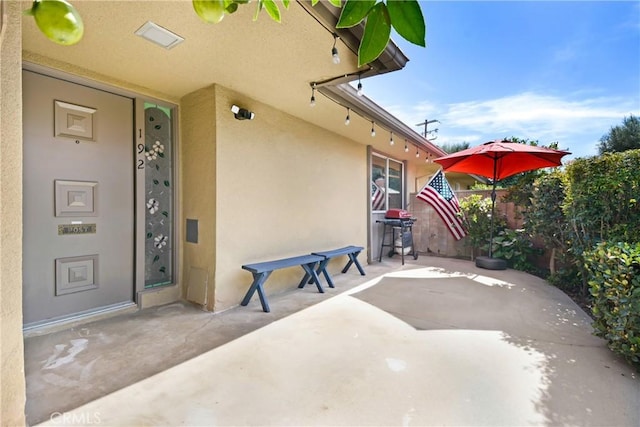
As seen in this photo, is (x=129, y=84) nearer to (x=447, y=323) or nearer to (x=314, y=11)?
(x=314, y=11)

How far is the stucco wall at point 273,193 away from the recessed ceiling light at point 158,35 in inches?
35.7

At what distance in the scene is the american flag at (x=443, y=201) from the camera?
627cm

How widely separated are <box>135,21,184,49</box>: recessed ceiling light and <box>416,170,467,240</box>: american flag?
5.24 meters

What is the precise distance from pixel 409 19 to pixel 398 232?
6.70 meters

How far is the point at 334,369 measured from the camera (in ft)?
7.24

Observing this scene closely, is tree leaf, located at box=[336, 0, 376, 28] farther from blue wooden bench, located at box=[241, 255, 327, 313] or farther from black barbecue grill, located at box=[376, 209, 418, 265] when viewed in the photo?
black barbecue grill, located at box=[376, 209, 418, 265]

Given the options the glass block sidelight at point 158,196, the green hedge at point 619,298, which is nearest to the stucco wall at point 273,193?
the glass block sidelight at point 158,196

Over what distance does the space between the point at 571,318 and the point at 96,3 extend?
529cm

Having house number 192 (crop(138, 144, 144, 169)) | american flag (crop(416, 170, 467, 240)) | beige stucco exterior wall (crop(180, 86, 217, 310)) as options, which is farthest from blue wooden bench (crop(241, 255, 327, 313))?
american flag (crop(416, 170, 467, 240))

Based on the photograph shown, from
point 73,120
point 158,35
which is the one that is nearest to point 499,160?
point 158,35

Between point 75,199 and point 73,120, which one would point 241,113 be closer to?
point 73,120

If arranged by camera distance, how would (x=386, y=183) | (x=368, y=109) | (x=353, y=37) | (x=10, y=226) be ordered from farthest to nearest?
1. (x=386, y=183)
2. (x=368, y=109)
3. (x=353, y=37)
4. (x=10, y=226)

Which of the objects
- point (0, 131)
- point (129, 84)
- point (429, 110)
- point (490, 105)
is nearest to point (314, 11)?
point (0, 131)

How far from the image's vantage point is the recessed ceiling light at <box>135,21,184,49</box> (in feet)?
7.32
